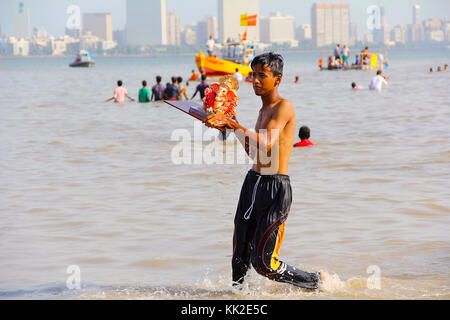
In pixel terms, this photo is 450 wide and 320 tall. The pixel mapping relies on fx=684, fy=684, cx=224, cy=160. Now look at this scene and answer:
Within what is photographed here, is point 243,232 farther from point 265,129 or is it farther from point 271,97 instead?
point 271,97

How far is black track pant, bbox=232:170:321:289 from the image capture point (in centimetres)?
486

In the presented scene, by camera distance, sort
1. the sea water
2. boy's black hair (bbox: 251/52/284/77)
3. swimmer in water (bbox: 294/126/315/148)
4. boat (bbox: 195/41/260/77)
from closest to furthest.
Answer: boy's black hair (bbox: 251/52/284/77) → the sea water → swimmer in water (bbox: 294/126/315/148) → boat (bbox: 195/41/260/77)

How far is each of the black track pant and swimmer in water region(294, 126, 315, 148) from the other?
29.5ft

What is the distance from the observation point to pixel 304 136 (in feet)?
45.8

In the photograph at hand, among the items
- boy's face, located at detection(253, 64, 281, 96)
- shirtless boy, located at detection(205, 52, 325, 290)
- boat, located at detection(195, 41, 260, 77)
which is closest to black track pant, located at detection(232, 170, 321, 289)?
shirtless boy, located at detection(205, 52, 325, 290)

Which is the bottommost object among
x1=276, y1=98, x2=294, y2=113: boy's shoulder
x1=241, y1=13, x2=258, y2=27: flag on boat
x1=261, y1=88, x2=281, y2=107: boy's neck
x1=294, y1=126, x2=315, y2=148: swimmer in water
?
x1=294, y1=126, x2=315, y2=148: swimmer in water

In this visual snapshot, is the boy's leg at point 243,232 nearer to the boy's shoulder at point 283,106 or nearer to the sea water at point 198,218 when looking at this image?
the sea water at point 198,218

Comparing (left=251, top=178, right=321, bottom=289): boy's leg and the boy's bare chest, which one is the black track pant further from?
the boy's bare chest

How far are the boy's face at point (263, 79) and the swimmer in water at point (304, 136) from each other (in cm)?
915

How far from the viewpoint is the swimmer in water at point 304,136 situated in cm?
1393

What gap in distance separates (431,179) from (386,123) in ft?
28.9

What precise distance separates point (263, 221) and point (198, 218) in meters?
3.57

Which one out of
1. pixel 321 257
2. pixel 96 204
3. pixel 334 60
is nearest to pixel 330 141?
pixel 96 204

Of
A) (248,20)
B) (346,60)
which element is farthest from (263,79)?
(346,60)
